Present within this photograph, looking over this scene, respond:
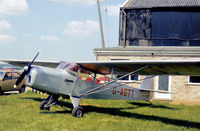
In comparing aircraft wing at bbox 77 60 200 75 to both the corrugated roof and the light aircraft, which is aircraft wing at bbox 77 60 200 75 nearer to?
the light aircraft

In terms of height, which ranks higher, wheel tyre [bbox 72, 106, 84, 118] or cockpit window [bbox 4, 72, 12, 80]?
cockpit window [bbox 4, 72, 12, 80]

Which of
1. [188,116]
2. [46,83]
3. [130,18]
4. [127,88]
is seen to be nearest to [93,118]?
[46,83]

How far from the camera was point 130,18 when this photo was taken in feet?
69.7

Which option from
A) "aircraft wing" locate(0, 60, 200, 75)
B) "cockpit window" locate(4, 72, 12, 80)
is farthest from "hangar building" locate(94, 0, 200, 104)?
"aircraft wing" locate(0, 60, 200, 75)

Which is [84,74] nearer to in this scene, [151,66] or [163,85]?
[151,66]

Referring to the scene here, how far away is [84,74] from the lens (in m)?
11.0

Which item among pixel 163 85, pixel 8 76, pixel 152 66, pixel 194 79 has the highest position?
pixel 152 66

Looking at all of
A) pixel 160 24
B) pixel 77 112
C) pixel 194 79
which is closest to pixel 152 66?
pixel 77 112

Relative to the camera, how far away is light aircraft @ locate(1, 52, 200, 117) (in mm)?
8812

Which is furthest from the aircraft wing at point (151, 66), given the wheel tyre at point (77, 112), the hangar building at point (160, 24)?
the hangar building at point (160, 24)

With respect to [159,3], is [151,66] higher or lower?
lower

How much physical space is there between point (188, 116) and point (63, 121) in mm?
5769

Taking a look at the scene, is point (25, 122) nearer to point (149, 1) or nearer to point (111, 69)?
point (111, 69)

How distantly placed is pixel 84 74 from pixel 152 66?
3.30m
